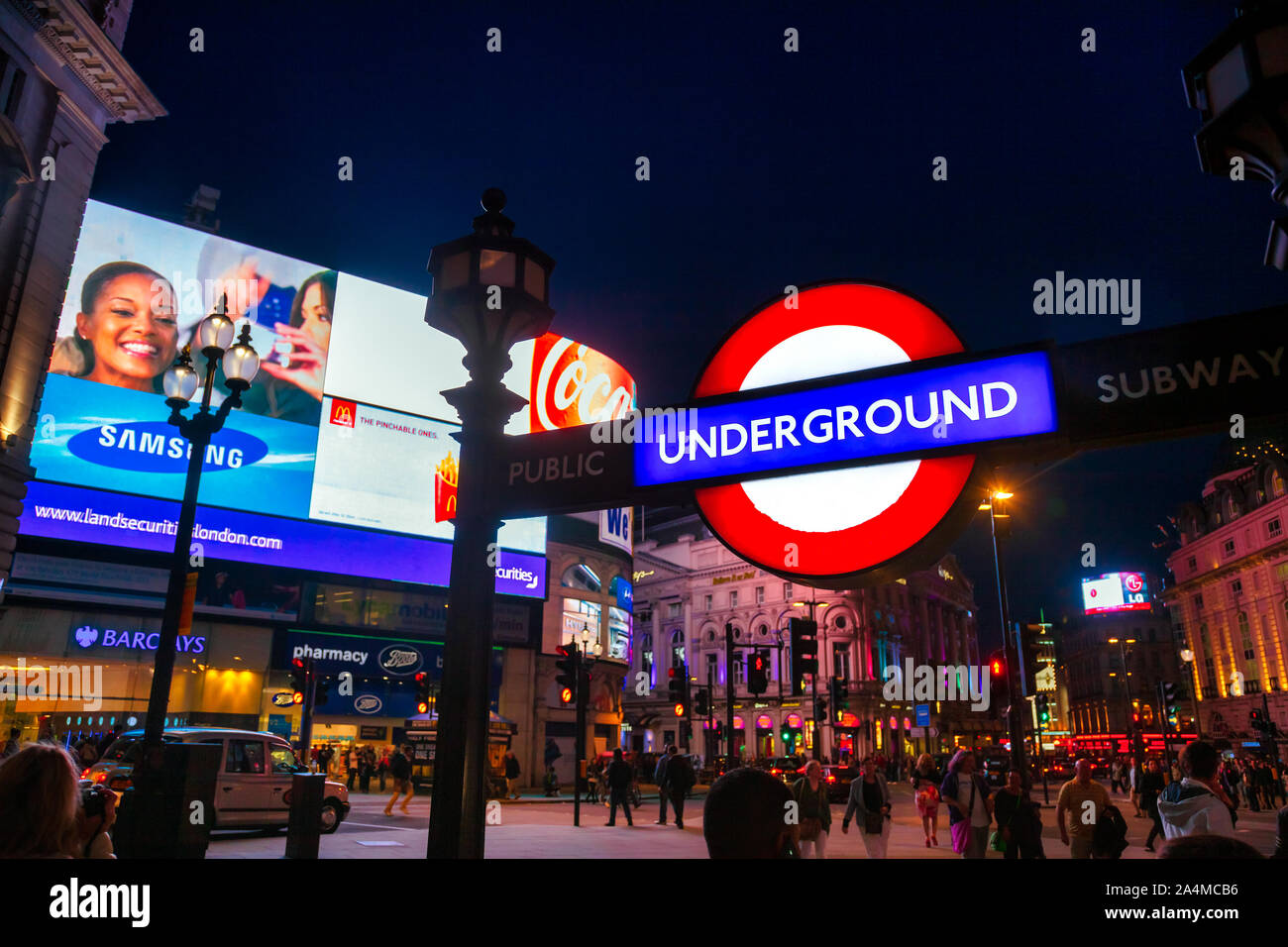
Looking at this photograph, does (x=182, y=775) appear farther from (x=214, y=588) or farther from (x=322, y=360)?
(x=322, y=360)

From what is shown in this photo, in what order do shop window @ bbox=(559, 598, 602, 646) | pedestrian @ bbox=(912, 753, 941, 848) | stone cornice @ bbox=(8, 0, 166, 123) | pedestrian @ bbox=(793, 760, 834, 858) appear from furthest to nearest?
shop window @ bbox=(559, 598, 602, 646), stone cornice @ bbox=(8, 0, 166, 123), pedestrian @ bbox=(912, 753, 941, 848), pedestrian @ bbox=(793, 760, 834, 858)

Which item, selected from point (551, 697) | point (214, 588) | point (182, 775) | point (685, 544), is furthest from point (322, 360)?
point (685, 544)

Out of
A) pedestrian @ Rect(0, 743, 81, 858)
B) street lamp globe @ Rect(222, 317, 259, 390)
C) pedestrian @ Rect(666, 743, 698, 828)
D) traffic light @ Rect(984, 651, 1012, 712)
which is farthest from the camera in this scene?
pedestrian @ Rect(666, 743, 698, 828)

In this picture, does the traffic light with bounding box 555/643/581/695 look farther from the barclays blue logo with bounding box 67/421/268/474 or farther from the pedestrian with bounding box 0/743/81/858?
the pedestrian with bounding box 0/743/81/858

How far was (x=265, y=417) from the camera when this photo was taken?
34000 mm

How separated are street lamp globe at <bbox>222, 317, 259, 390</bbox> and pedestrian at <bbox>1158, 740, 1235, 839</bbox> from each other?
32.7 feet

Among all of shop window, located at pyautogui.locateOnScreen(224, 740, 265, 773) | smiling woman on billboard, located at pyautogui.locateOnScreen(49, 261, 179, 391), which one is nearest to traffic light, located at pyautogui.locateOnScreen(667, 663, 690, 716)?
shop window, located at pyautogui.locateOnScreen(224, 740, 265, 773)

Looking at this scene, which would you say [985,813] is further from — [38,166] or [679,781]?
[38,166]

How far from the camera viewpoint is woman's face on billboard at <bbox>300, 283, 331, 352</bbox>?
36.6 m

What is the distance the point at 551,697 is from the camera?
42000 mm

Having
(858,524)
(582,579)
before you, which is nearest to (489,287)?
(858,524)

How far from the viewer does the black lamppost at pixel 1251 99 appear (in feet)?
8.64

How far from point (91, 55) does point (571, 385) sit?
27370 millimetres
